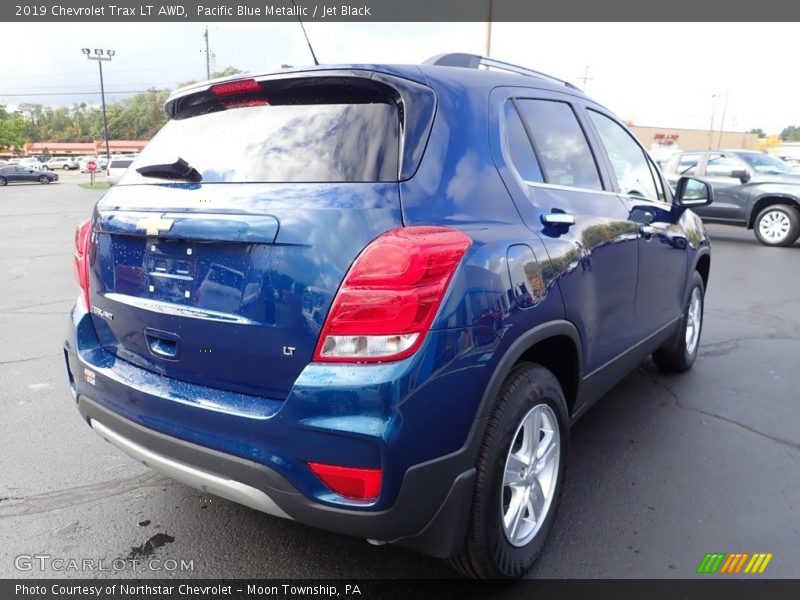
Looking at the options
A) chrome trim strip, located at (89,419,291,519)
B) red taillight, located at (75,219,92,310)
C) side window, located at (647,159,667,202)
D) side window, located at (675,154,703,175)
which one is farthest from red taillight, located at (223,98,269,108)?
side window, located at (675,154,703,175)

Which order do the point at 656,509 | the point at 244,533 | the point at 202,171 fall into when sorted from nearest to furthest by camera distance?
the point at 202,171 < the point at 244,533 < the point at 656,509

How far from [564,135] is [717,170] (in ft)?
38.0

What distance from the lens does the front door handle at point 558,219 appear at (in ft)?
8.21

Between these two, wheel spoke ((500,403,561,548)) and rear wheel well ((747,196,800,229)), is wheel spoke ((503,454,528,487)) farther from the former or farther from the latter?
rear wheel well ((747,196,800,229))

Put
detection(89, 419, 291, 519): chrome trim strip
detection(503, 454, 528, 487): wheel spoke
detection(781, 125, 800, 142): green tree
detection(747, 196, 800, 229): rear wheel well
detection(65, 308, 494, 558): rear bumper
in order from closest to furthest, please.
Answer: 1. detection(65, 308, 494, 558): rear bumper
2. detection(89, 419, 291, 519): chrome trim strip
3. detection(503, 454, 528, 487): wheel spoke
4. detection(747, 196, 800, 229): rear wheel well
5. detection(781, 125, 800, 142): green tree

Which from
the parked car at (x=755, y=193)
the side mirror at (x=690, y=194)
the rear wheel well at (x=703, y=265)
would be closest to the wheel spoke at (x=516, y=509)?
the side mirror at (x=690, y=194)

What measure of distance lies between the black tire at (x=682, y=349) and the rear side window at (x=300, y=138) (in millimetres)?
3170

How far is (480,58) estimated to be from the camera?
9.20 ft

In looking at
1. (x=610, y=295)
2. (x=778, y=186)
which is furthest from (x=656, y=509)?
(x=778, y=186)

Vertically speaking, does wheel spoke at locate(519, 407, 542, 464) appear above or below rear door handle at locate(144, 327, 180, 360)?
below

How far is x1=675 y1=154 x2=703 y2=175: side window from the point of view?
1325cm

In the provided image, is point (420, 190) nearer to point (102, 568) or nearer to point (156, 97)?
point (102, 568)

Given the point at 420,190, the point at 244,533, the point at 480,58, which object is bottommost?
the point at 244,533

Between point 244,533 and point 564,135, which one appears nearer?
point 244,533
